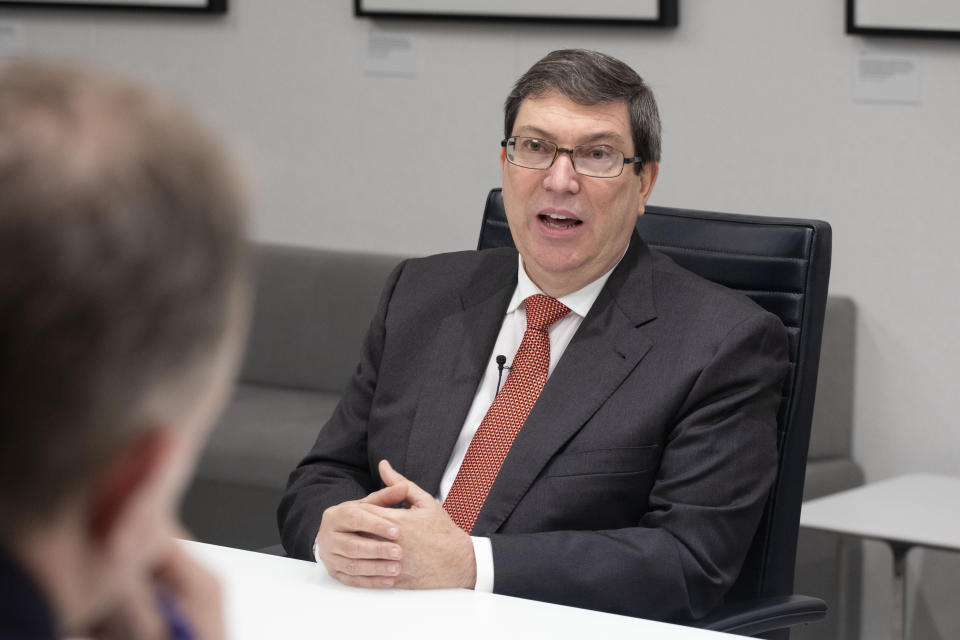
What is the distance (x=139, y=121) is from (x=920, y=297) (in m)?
3.23

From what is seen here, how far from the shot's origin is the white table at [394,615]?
136 centimetres

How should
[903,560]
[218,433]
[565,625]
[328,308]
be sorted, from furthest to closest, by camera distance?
[328,308] < [218,433] < [903,560] < [565,625]

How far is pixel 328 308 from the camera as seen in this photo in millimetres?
4172

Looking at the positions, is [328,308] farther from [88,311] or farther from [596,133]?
[88,311]

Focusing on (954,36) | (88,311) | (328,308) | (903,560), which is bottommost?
(903,560)

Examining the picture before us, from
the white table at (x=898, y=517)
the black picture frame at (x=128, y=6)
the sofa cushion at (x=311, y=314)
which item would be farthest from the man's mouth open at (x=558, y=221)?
the black picture frame at (x=128, y=6)

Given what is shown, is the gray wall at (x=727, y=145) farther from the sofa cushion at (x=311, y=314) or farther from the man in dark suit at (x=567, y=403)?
the man in dark suit at (x=567, y=403)

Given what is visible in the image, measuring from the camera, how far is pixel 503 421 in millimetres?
2068

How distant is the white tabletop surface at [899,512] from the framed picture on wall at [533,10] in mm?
1439

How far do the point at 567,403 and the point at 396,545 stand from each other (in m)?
0.49

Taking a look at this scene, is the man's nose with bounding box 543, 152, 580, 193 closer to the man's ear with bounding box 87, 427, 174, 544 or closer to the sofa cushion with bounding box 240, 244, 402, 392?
the man's ear with bounding box 87, 427, 174, 544

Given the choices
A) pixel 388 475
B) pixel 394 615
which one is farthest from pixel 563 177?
pixel 394 615

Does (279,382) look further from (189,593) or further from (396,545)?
(189,593)

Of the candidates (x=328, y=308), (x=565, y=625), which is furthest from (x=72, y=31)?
(x=565, y=625)
